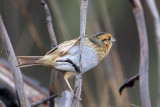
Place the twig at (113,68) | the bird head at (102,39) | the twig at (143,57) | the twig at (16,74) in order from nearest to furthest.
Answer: the twig at (143,57), the twig at (16,74), the bird head at (102,39), the twig at (113,68)

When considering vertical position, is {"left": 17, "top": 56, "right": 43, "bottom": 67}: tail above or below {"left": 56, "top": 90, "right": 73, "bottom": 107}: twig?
above

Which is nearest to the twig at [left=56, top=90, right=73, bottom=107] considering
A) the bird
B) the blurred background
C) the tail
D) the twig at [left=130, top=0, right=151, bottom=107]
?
the bird

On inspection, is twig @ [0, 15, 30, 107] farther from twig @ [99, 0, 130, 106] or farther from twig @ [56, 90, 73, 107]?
twig @ [99, 0, 130, 106]

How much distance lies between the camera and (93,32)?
2732mm

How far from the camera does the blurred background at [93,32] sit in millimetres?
2645

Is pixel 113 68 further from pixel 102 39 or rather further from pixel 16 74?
pixel 16 74

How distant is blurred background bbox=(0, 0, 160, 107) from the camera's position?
264cm

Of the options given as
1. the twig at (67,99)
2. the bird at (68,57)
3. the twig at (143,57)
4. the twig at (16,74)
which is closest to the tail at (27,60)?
the bird at (68,57)

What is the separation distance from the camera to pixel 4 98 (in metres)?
2.40

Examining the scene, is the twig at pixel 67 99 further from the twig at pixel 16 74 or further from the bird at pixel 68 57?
the twig at pixel 16 74

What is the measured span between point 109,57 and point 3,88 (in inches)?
33.5

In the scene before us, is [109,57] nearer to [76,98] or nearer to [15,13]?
[15,13]

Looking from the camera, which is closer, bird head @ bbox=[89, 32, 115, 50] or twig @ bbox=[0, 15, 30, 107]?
twig @ bbox=[0, 15, 30, 107]

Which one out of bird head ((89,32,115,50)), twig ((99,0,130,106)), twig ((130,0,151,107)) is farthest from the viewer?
twig ((99,0,130,106))
